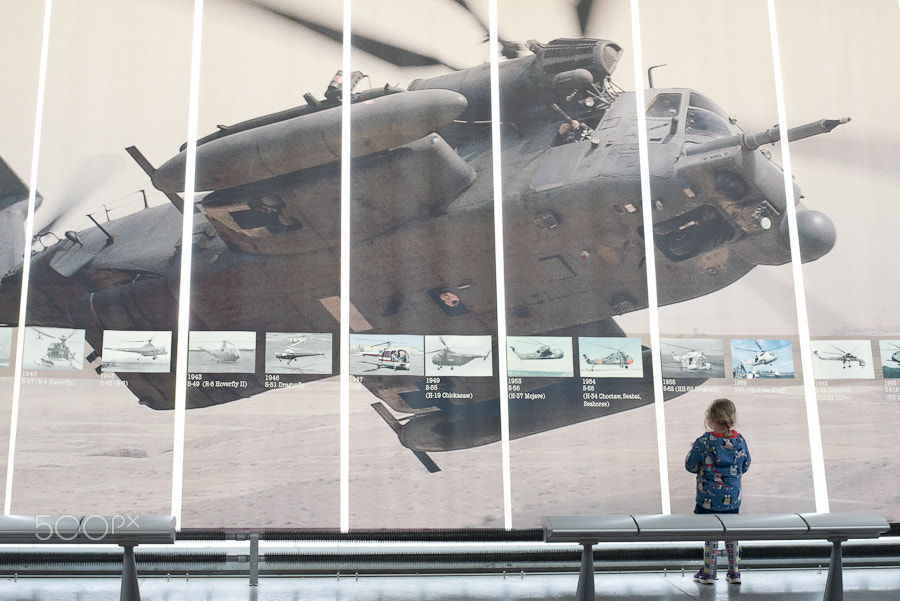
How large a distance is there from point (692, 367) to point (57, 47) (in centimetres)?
584

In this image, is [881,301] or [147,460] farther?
[881,301]

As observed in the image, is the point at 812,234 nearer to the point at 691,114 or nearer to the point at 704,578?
the point at 691,114

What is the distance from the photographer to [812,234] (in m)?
6.32

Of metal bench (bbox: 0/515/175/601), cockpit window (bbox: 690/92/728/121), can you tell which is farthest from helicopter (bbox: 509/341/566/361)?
metal bench (bbox: 0/515/175/601)

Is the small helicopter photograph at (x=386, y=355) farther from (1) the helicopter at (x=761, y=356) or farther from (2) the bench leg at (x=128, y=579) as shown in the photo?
(1) the helicopter at (x=761, y=356)

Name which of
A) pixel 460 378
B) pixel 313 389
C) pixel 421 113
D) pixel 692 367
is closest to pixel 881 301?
pixel 692 367

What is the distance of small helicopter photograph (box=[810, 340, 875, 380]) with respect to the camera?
616cm

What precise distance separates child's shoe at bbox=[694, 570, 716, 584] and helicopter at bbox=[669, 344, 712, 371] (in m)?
1.75

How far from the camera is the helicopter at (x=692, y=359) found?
602 centimetres

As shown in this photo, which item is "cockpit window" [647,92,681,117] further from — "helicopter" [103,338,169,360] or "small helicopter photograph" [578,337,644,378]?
"helicopter" [103,338,169,360]

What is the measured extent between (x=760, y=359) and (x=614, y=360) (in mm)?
1253

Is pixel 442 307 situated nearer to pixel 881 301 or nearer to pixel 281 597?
pixel 281 597

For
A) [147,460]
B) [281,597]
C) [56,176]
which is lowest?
[281,597]

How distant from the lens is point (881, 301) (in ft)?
20.7
